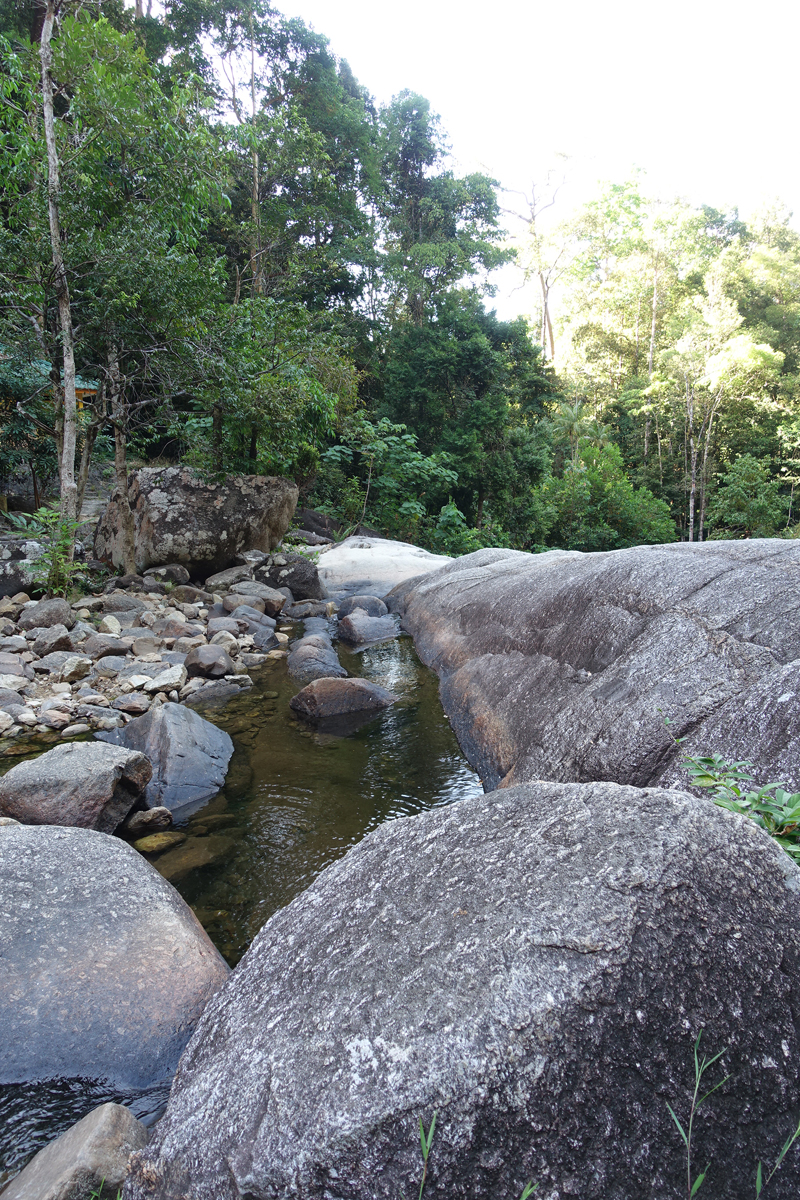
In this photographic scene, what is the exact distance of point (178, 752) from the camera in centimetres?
450

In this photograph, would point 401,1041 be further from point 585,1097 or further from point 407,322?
point 407,322

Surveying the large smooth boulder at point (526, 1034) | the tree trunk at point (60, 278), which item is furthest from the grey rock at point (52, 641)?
the large smooth boulder at point (526, 1034)

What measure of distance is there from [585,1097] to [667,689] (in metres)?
2.47

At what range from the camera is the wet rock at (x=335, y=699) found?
5848 mm

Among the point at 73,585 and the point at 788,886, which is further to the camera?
the point at 73,585

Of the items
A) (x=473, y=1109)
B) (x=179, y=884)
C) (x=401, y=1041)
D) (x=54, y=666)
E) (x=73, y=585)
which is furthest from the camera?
(x=73, y=585)

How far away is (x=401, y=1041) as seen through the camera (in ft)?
4.41

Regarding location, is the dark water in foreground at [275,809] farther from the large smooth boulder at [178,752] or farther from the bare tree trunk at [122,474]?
the bare tree trunk at [122,474]

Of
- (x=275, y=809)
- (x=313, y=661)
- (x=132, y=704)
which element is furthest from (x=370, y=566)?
(x=275, y=809)

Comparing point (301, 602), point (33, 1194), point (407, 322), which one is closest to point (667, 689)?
point (33, 1194)

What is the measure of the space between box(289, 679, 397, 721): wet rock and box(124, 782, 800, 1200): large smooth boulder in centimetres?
408

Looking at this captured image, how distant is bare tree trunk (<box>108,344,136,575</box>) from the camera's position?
910cm

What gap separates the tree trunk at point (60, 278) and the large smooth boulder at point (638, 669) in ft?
17.4

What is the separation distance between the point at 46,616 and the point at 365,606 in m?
4.15
